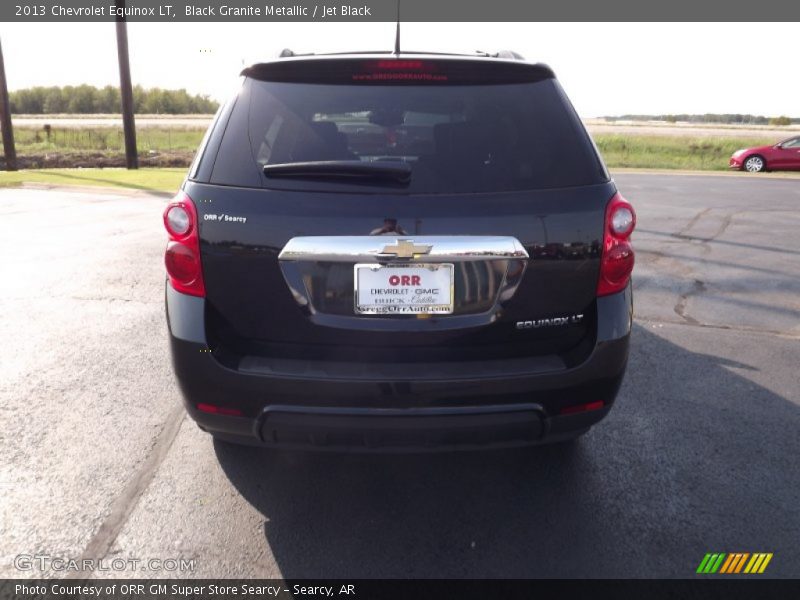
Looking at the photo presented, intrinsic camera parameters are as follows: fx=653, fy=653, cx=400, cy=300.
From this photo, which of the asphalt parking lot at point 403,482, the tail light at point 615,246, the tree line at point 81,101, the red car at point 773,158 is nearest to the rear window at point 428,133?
the tail light at point 615,246

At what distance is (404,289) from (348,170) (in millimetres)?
471

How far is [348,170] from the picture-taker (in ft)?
7.66

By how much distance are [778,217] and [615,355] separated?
1056 centimetres

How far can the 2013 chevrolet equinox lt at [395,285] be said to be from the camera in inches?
90.7

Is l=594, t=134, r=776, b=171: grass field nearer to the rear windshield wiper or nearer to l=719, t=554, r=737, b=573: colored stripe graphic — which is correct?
l=719, t=554, r=737, b=573: colored stripe graphic

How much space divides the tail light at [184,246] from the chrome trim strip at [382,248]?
341 millimetres

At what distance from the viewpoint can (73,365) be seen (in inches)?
174

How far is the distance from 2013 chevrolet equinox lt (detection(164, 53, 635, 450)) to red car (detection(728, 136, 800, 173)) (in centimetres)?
2410

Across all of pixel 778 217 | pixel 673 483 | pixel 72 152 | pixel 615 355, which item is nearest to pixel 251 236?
pixel 615 355

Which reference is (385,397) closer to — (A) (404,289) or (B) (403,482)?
Answer: (A) (404,289)

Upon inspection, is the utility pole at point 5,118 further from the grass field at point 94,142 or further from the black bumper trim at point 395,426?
the black bumper trim at point 395,426

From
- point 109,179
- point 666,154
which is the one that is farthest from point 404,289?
point 666,154

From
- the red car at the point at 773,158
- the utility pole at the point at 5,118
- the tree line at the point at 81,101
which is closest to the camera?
the utility pole at the point at 5,118

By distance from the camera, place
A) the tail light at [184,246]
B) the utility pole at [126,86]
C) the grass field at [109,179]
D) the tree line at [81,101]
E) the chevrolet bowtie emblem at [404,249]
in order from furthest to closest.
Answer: the tree line at [81,101] → the utility pole at [126,86] → the grass field at [109,179] → the tail light at [184,246] → the chevrolet bowtie emblem at [404,249]
